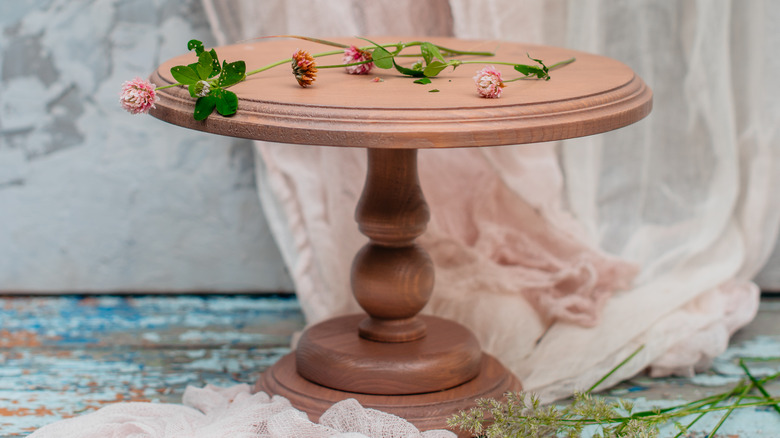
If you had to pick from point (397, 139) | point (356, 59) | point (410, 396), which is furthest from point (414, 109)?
point (410, 396)

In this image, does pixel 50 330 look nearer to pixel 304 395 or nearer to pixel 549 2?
pixel 304 395

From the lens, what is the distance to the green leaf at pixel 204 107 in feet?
4.09


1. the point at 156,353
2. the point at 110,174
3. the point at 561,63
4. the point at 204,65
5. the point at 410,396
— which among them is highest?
the point at 204,65

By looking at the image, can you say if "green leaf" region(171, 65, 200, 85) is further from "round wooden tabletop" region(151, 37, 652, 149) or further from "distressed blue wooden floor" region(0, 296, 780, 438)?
"distressed blue wooden floor" region(0, 296, 780, 438)

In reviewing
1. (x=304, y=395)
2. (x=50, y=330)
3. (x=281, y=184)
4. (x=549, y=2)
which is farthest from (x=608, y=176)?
(x=50, y=330)

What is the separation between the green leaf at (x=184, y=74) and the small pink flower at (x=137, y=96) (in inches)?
1.8

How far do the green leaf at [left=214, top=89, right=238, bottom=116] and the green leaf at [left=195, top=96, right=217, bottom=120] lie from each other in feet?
0.03

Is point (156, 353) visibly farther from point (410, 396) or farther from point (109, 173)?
point (410, 396)

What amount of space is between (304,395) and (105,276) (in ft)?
3.61

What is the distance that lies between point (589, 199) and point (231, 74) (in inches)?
49.5

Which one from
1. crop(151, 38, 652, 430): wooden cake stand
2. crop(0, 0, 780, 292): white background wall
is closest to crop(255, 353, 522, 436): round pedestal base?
crop(151, 38, 652, 430): wooden cake stand

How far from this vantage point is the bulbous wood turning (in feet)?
5.22

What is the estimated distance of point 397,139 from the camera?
1.14 meters

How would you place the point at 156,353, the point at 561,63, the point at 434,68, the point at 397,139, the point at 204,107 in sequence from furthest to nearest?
A: the point at 156,353 < the point at 561,63 < the point at 434,68 < the point at 204,107 < the point at 397,139
